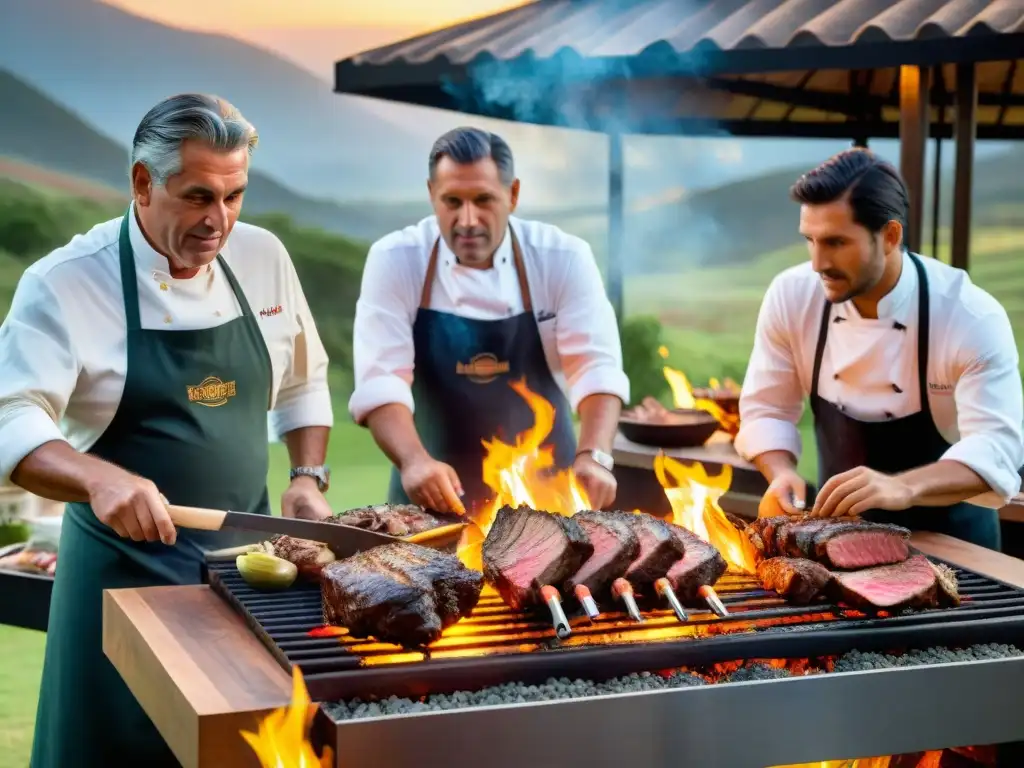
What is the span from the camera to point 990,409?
3.62m

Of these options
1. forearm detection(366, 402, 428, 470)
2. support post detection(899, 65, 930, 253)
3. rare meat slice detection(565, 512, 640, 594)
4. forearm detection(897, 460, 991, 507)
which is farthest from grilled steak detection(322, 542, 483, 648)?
support post detection(899, 65, 930, 253)

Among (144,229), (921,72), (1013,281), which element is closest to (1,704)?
(144,229)

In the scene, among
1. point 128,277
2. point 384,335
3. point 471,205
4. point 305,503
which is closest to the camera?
point 128,277

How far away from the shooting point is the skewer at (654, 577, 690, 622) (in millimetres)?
2621

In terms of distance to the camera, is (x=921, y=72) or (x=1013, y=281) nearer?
(x=921, y=72)

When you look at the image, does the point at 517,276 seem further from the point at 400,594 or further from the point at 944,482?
the point at 400,594

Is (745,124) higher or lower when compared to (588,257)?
higher

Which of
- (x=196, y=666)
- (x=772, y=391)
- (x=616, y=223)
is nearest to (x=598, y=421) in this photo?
(x=772, y=391)

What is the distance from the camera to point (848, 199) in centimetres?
369

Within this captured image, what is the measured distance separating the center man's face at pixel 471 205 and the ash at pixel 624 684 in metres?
2.11

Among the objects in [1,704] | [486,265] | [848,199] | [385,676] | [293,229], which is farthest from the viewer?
[293,229]

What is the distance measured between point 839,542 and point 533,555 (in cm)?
82

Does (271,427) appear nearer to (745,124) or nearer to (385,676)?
(385,676)

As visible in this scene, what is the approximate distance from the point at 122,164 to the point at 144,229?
12072 millimetres
